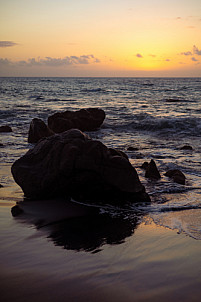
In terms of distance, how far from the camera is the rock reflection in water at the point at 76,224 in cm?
358

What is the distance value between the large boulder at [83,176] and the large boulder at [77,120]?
9.60 metres

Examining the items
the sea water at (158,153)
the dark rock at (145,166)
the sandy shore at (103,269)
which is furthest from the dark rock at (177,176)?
the sandy shore at (103,269)

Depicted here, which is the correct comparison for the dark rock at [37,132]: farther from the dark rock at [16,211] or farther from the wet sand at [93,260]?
the wet sand at [93,260]

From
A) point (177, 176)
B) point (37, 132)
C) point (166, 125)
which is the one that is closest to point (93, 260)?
point (177, 176)

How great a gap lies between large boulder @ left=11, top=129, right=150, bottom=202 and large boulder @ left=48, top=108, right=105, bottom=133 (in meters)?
9.60

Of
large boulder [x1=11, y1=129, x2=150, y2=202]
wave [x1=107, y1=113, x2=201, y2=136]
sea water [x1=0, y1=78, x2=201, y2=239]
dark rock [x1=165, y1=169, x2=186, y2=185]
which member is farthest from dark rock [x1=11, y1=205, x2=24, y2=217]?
wave [x1=107, y1=113, x2=201, y2=136]

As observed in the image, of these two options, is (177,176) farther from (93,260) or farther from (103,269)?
(103,269)

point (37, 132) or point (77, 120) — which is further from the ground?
point (77, 120)

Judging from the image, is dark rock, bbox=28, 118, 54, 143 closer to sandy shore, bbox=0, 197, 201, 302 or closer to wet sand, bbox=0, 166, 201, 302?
wet sand, bbox=0, 166, 201, 302

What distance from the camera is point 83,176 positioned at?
17.3 feet

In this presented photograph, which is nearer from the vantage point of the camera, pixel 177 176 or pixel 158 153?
pixel 177 176

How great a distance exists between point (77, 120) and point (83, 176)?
11363 millimetres

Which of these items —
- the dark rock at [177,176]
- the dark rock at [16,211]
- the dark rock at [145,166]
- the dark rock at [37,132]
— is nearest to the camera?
the dark rock at [16,211]

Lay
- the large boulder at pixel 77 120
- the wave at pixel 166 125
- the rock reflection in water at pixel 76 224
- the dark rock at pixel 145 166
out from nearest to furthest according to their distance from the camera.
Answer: the rock reflection in water at pixel 76 224 → the dark rock at pixel 145 166 → the large boulder at pixel 77 120 → the wave at pixel 166 125
